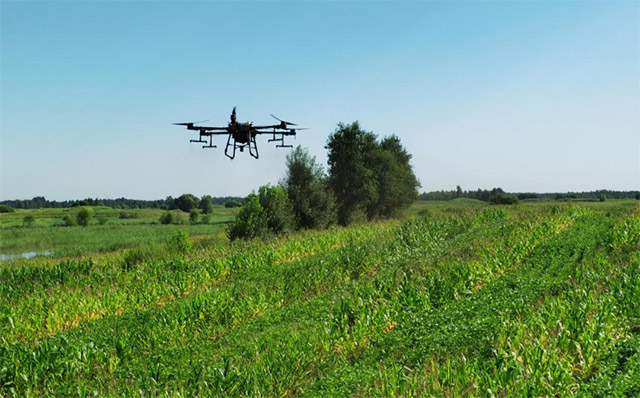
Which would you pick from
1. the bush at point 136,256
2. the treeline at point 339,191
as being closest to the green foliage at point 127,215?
the treeline at point 339,191

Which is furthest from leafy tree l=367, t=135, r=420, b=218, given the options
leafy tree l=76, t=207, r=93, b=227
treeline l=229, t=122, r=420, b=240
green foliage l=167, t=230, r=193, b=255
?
leafy tree l=76, t=207, r=93, b=227

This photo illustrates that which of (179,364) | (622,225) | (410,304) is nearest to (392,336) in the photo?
(410,304)

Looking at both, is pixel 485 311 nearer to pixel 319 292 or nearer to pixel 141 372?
pixel 319 292

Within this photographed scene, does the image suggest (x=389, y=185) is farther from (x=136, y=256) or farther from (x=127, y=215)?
(x=127, y=215)

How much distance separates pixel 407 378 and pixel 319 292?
7791 mm

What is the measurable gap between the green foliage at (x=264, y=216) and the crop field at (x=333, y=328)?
9.35m

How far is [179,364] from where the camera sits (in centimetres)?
801

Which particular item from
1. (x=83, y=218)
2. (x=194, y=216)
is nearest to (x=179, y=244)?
(x=83, y=218)

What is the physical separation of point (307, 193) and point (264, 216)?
5.99m

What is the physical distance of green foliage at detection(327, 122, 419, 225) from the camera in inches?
1634

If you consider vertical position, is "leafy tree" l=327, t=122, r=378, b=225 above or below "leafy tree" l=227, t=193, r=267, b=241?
above

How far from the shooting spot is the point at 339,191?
41.5 m

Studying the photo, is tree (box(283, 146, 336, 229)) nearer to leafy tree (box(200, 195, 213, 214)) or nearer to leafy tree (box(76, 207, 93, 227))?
leafy tree (box(76, 207, 93, 227))

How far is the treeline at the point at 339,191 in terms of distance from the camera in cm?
2937
